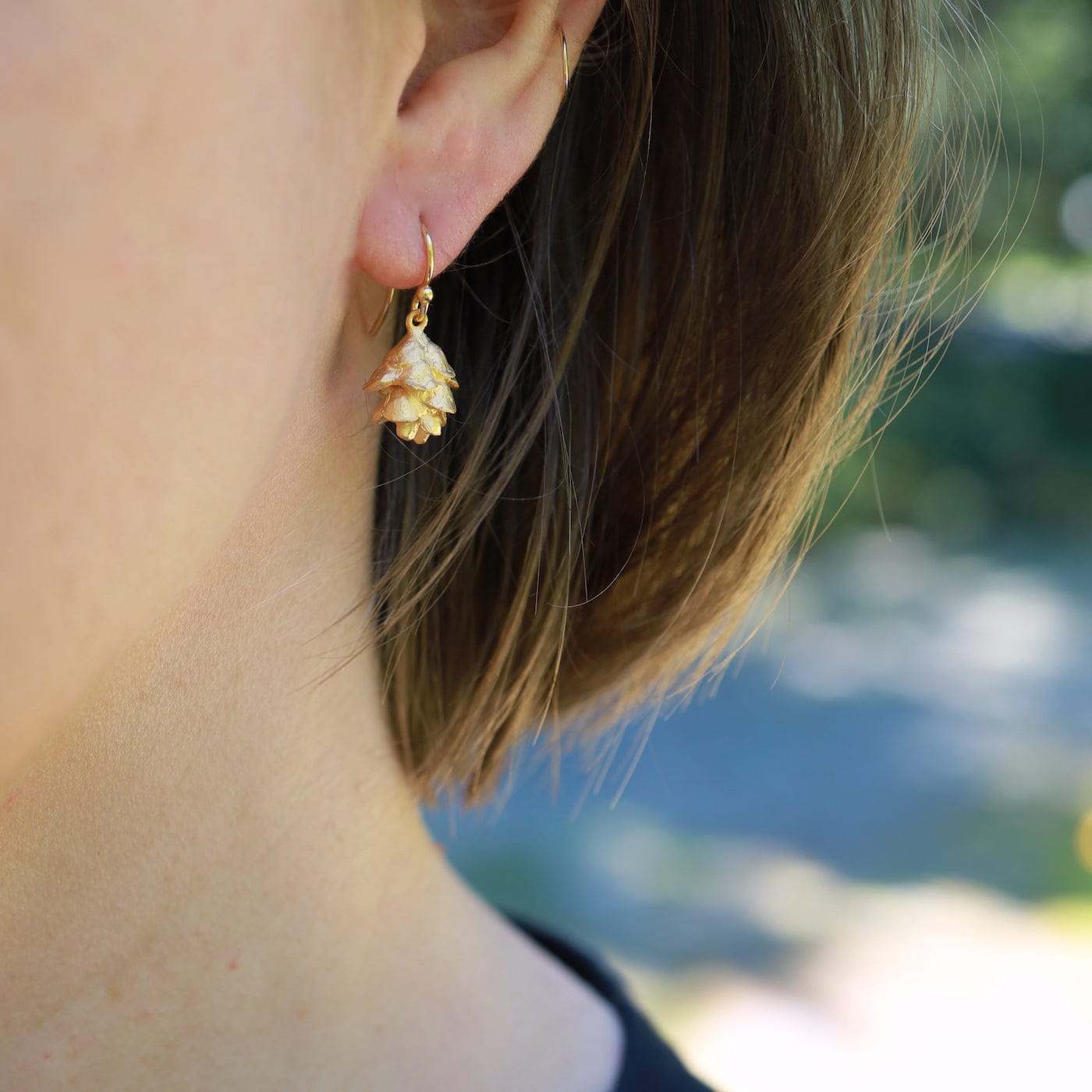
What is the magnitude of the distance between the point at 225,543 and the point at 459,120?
398 mm

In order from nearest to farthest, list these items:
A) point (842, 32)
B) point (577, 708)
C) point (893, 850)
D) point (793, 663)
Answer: point (842, 32), point (577, 708), point (893, 850), point (793, 663)

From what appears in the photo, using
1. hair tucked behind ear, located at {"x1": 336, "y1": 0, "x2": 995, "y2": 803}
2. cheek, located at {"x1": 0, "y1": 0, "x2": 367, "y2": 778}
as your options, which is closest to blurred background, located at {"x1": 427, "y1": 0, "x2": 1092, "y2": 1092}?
hair tucked behind ear, located at {"x1": 336, "y1": 0, "x2": 995, "y2": 803}

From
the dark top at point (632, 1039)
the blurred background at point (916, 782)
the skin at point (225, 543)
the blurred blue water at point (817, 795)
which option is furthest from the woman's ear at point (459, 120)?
the blurred blue water at point (817, 795)

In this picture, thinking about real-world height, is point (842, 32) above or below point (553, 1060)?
above

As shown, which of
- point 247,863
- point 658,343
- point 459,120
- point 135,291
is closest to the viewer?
point 135,291

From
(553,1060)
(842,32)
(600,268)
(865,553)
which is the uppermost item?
(842,32)

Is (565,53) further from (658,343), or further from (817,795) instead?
(817,795)

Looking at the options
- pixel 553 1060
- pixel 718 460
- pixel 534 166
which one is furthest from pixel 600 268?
pixel 553 1060

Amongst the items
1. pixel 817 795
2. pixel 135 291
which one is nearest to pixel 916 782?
pixel 817 795

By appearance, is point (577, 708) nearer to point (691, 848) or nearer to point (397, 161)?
point (397, 161)

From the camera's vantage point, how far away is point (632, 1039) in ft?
4.49

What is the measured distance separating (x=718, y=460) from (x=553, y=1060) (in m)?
0.66

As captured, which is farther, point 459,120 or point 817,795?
point 817,795

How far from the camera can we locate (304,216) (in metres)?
0.88
